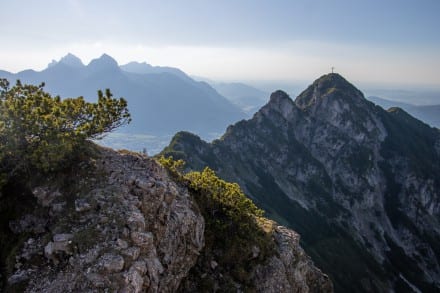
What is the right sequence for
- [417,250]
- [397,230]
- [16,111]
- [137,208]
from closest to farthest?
[16,111]
[137,208]
[417,250]
[397,230]

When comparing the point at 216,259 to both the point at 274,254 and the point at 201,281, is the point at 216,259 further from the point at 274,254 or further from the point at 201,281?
the point at 274,254

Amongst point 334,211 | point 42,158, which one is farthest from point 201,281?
point 334,211

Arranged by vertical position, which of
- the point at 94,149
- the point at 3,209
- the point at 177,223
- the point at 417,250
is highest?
the point at 94,149

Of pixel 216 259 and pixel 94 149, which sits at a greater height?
pixel 94 149

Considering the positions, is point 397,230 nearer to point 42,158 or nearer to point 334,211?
point 334,211

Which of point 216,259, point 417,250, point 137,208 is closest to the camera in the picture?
point 137,208

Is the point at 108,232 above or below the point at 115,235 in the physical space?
above

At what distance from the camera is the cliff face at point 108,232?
23812 mm

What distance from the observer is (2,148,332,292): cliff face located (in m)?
23.8

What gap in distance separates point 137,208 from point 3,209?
11.6 m

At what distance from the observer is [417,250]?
18512cm

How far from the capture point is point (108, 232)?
25.9m

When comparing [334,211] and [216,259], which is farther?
[334,211]

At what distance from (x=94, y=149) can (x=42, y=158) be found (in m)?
6.22
